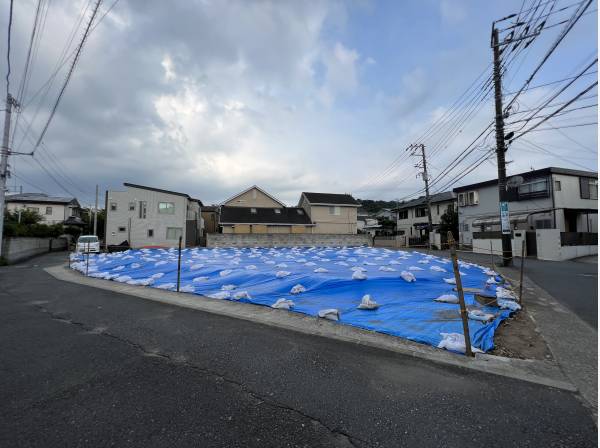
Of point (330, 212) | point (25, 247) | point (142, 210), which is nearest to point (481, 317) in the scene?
point (25, 247)

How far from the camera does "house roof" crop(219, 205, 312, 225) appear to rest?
29.8 metres

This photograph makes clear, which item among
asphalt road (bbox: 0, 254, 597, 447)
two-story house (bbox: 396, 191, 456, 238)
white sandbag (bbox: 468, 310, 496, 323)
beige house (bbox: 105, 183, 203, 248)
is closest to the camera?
asphalt road (bbox: 0, 254, 597, 447)

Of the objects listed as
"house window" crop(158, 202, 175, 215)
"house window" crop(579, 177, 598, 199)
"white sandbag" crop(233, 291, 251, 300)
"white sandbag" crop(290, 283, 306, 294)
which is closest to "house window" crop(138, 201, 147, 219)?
"house window" crop(158, 202, 175, 215)

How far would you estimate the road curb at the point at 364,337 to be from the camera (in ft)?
10.4

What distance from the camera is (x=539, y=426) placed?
89.4 inches

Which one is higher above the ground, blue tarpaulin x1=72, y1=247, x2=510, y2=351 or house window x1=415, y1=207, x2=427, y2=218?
house window x1=415, y1=207, x2=427, y2=218

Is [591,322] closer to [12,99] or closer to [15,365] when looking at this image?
[15,365]

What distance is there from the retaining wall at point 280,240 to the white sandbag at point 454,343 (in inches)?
829

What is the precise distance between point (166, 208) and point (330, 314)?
25059 millimetres

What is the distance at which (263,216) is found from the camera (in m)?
31.6

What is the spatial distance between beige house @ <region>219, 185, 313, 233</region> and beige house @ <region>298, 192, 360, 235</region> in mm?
1140

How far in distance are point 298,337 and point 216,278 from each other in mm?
5062

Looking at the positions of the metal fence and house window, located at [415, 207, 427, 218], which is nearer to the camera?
the metal fence

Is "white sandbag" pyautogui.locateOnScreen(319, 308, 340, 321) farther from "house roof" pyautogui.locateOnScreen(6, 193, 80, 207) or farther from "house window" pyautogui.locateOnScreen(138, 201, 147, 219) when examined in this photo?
Answer: "house roof" pyautogui.locateOnScreen(6, 193, 80, 207)
